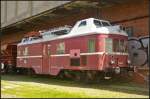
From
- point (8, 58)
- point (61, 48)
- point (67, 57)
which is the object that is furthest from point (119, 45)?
point (8, 58)

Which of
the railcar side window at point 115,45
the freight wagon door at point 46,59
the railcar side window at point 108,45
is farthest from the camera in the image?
the freight wagon door at point 46,59

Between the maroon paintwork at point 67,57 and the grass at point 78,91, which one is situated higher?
the maroon paintwork at point 67,57

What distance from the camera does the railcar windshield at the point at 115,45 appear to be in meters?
19.3

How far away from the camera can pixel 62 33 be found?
22547mm

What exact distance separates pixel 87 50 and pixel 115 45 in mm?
1465

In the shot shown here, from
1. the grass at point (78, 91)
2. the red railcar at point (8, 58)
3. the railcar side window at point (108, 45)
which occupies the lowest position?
the grass at point (78, 91)

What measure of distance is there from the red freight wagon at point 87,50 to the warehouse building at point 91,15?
5.58ft

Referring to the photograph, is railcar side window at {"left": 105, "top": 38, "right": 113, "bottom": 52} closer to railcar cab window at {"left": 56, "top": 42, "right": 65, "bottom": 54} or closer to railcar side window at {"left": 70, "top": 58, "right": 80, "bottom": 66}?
railcar side window at {"left": 70, "top": 58, "right": 80, "bottom": 66}

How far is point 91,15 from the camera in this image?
2617 cm

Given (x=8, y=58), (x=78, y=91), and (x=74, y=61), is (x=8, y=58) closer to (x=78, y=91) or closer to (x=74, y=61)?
(x=74, y=61)

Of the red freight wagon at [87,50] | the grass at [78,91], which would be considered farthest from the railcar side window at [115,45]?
the grass at [78,91]

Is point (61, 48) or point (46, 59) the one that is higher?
point (61, 48)

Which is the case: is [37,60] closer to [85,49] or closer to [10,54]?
[85,49]

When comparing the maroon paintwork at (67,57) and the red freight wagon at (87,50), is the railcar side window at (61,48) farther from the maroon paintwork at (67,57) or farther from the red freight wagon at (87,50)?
the maroon paintwork at (67,57)
